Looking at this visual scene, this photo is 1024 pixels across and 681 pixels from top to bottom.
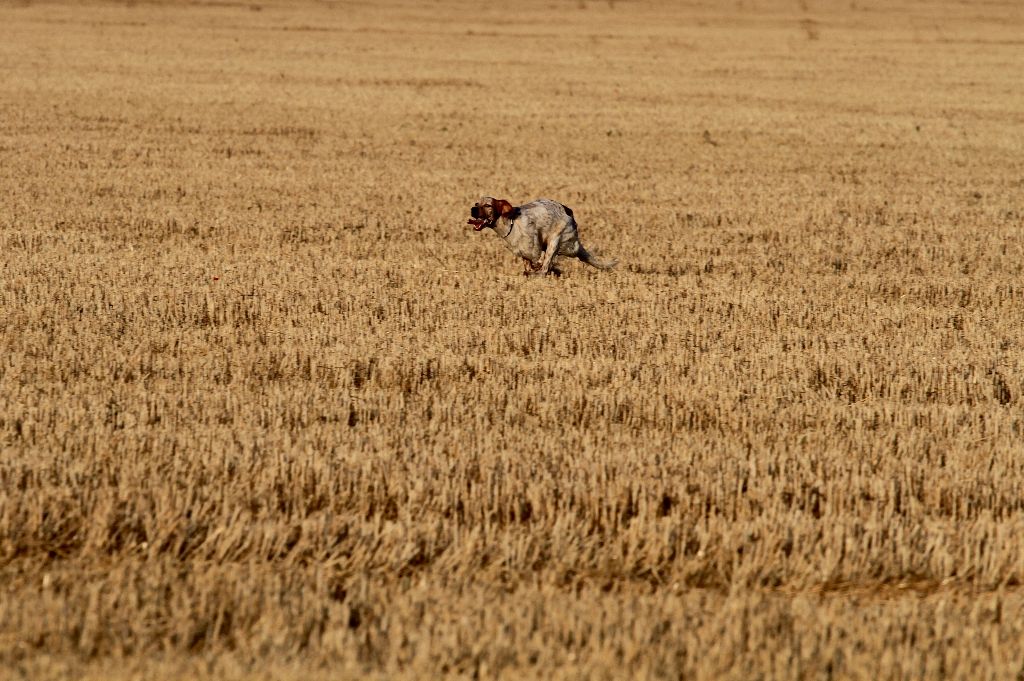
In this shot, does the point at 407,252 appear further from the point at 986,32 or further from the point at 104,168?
the point at 986,32

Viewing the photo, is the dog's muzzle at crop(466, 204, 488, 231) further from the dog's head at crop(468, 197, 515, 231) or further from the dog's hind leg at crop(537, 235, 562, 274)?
the dog's hind leg at crop(537, 235, 562, 274)

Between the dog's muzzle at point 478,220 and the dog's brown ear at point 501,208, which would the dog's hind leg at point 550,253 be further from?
the dog's muzzle at point 478,220

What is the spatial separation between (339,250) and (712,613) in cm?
861

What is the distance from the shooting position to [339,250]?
12.6 meters

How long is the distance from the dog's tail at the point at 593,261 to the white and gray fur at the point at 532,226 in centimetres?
14

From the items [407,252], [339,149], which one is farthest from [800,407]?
[339,149]

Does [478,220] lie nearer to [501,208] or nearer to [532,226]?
[501,208]

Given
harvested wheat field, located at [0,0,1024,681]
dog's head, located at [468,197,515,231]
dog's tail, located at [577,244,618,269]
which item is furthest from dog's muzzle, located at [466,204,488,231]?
dog's tail, located at [577,244,618,269]

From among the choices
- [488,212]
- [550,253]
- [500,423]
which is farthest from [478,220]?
[500,423]

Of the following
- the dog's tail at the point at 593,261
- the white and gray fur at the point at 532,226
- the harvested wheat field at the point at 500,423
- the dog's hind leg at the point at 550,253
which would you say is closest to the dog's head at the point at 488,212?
the white and gray fur at the point at 532,226

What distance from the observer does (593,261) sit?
11.2m

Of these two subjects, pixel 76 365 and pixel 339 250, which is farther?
pixel 339 250

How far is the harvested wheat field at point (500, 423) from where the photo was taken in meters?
4.37

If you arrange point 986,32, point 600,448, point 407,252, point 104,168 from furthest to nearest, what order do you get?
point 986,32 → point 104,168 → point 407,252 → point 600,448
